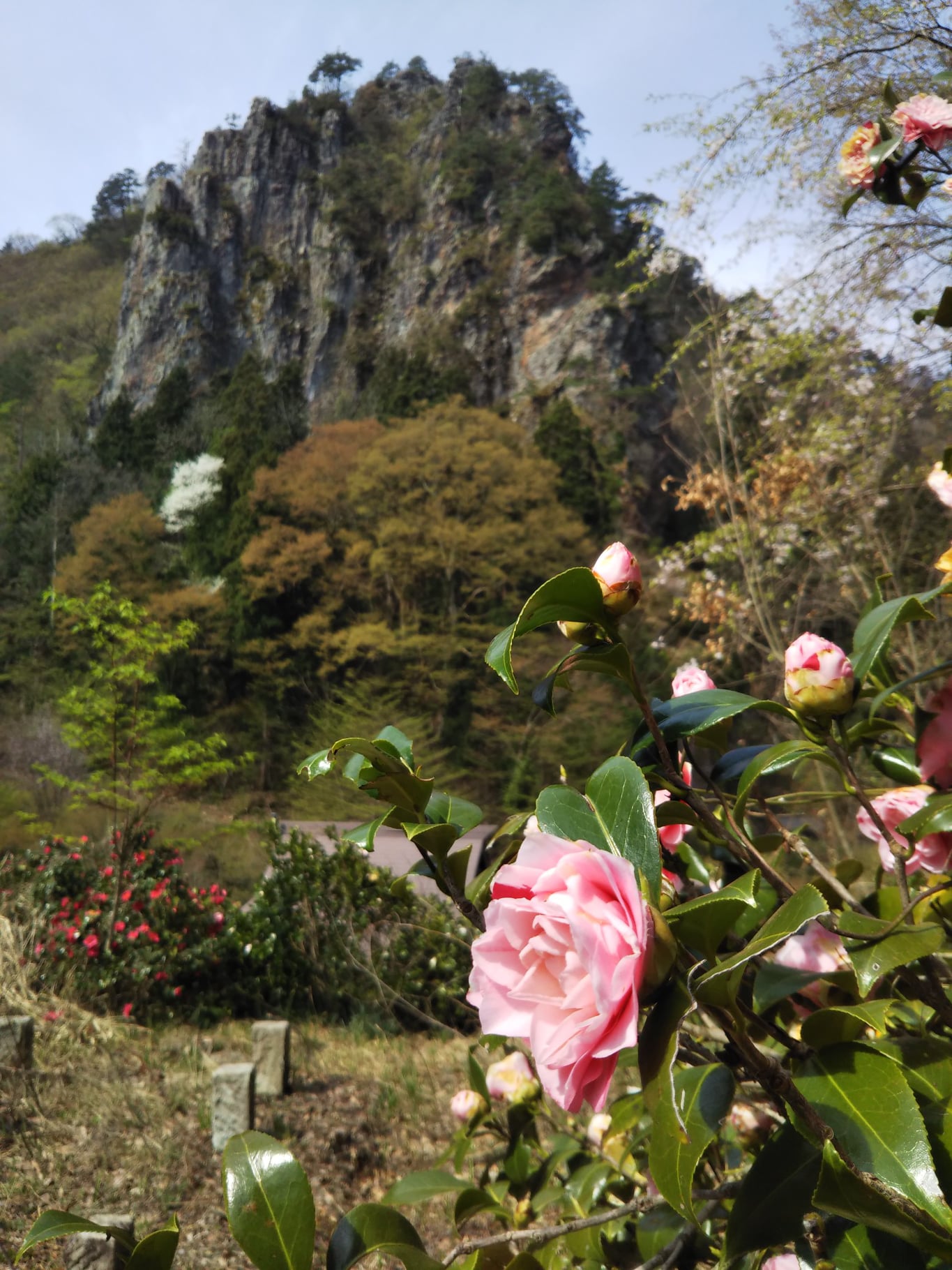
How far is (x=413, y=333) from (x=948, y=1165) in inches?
728

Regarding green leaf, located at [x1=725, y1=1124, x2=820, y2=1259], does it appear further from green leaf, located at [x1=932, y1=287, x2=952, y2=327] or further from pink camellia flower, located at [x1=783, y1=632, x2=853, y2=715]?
green leaf, located at [x1=932, y1=287, x2=952, y2=327]

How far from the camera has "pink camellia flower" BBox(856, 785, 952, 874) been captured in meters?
0.52

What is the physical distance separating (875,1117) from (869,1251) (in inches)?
4.7

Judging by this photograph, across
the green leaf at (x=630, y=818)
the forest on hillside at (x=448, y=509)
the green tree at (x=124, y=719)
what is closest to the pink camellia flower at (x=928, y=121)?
the green leaf at (x=630, y=818)

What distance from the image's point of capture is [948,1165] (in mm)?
344

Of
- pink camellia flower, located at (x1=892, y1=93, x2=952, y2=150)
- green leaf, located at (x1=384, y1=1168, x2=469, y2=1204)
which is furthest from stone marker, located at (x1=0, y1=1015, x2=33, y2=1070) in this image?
pink camellia flower, located at (x1=892, y1=93, x2=952, y2=150)

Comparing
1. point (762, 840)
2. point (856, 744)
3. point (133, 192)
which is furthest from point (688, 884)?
point (133, 192)

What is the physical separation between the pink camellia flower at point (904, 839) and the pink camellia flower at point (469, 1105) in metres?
0.60

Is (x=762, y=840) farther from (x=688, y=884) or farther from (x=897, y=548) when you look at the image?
(x=897, y=548)

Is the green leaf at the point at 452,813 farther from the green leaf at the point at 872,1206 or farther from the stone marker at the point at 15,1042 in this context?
the stone marker at the point at 15,1042

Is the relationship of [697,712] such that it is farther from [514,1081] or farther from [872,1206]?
[514,1081]

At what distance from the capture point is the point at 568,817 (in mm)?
359

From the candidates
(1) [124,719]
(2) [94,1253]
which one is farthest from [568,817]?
(1) [124,719]

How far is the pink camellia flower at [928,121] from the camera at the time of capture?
0.68 m
